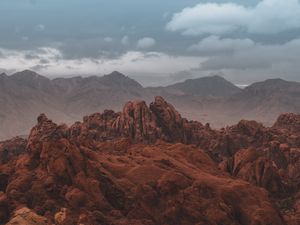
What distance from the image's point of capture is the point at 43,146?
54125 millimetres

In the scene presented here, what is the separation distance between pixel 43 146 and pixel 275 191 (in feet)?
120

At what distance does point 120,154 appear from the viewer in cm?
6612

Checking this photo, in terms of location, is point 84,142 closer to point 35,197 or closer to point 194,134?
point 35,197

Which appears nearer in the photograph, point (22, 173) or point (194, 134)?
point (22, 173)

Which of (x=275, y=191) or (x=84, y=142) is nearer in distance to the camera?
(x=84, y=142)

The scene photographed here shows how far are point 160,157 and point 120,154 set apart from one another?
505 cm

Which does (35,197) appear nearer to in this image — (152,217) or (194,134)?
(152,217)

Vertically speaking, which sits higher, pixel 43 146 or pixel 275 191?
pixel 43 146

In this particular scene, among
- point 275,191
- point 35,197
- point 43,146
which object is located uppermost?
point 43,146

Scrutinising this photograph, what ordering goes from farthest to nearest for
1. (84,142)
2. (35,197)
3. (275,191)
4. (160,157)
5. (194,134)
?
(194,134)
(275,191)
(84,142)
(160,157)
(35,197)

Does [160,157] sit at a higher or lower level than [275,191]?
higher

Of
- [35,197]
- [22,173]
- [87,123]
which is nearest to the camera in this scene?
[35,197]

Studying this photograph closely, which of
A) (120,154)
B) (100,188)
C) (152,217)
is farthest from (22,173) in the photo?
(120,154)

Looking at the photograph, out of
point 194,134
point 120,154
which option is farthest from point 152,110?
point 120,154
